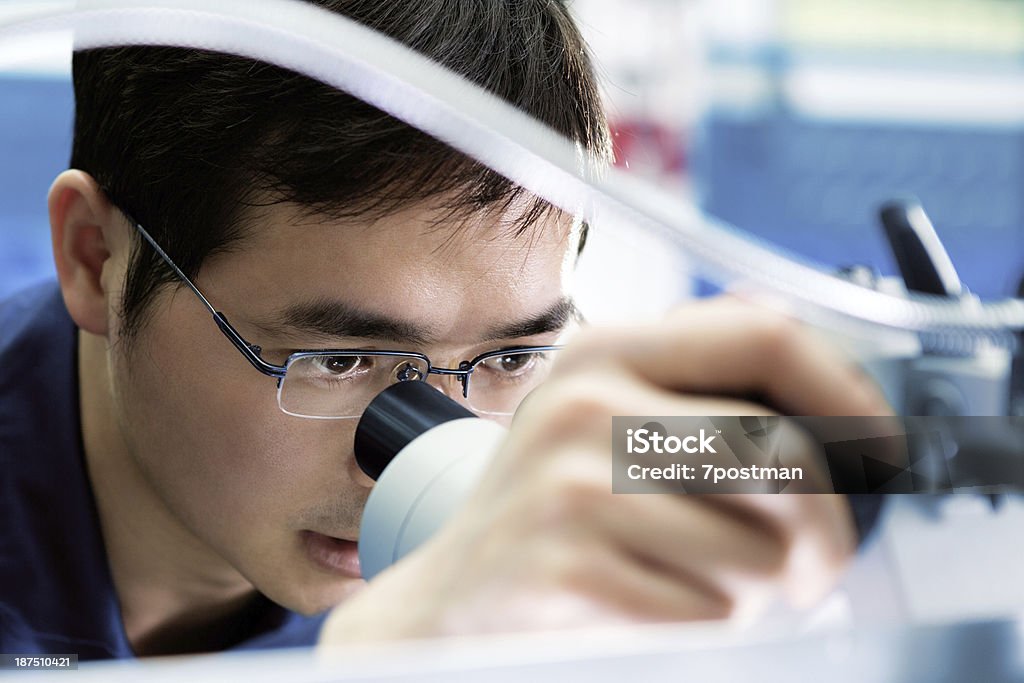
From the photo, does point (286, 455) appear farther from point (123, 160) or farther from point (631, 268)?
point (631, 268)

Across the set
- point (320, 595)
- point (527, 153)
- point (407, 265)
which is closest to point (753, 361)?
point (527, 153)

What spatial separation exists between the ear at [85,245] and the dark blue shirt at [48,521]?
0.09m

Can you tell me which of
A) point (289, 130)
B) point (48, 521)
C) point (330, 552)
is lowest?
point (48, 521)

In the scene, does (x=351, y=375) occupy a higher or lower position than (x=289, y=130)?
lower

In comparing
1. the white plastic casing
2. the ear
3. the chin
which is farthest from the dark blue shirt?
the white plastic casing

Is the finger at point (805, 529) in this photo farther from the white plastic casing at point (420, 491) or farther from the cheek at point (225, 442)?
the cheek at point (225, 442)

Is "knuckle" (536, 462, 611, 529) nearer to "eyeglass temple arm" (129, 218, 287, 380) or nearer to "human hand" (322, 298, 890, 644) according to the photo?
"human hand" (322, 298, 890, 644)

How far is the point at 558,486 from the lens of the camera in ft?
0.94

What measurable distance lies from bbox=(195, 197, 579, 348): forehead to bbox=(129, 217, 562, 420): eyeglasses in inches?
1.0

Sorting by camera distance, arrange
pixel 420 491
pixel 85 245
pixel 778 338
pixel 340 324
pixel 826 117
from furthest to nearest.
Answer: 1. pixel 826 117
2. pixel 85 245
3. pixel 340 324
4. pixel 420 491
5. pixel 778 338

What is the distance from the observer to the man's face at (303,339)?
675 millimetres

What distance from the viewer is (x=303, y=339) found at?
0.69 metres

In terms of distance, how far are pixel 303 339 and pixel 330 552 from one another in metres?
0.16

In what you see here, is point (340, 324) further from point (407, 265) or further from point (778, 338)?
point (778, 338)
